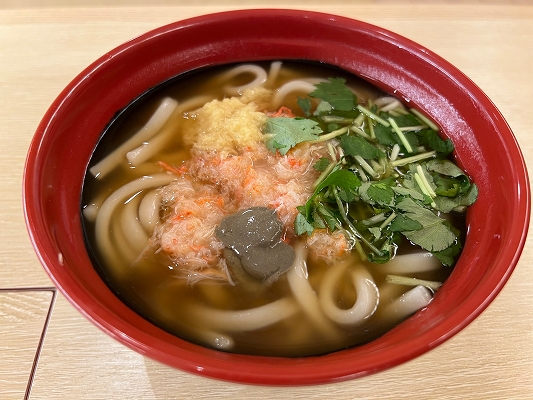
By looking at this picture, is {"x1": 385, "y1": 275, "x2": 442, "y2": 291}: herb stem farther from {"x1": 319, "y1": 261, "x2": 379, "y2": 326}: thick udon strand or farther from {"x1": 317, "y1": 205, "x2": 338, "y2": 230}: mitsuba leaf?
{"x1": 317, "y1": 205, "x2": 338, "y2": 230}: mitsuba leaf

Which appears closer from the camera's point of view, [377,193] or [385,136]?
[377,193]

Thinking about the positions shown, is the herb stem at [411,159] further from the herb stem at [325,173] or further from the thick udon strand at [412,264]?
the thick udon strand at [412,264]

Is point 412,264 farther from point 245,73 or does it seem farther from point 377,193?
point 245,73

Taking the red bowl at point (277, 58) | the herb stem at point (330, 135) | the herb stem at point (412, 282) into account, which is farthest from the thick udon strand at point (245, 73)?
the herb stem at point (412, 282)

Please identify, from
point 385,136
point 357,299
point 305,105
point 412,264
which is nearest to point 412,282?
point 412,264

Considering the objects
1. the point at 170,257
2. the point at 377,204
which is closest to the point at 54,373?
the point at 170,257

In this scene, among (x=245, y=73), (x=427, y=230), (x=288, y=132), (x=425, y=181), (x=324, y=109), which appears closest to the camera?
(x=427, y=230)
